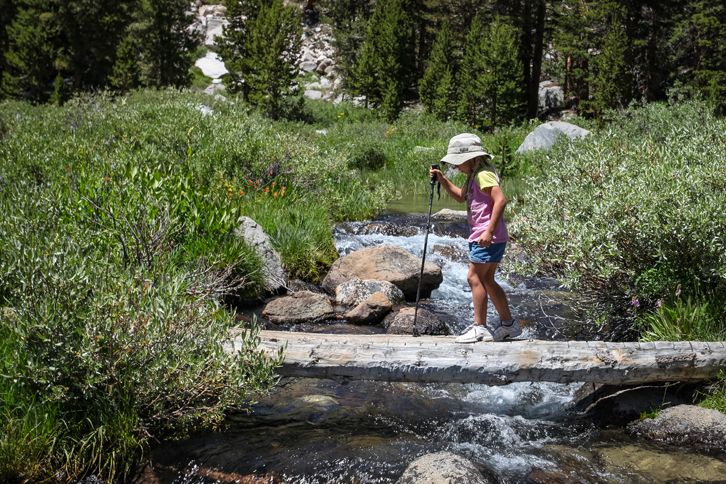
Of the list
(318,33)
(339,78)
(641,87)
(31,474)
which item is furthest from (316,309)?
(318,33)

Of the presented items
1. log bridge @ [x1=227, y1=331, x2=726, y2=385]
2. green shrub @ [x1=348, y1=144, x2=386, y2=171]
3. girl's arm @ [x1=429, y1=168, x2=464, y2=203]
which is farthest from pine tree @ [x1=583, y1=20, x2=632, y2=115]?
log bridge @ [x1=227, y1=331, x2=726, y2=385]

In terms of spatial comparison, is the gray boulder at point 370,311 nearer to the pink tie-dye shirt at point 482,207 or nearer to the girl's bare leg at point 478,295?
the girl's bare leg at point 478,295

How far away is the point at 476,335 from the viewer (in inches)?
248

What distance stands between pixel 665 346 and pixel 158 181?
18.3 ft

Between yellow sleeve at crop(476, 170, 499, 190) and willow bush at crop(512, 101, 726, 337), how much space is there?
3.54 feet

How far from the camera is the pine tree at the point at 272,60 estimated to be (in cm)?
3691

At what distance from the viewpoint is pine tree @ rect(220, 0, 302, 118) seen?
36.9 metres

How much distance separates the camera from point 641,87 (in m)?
34.9

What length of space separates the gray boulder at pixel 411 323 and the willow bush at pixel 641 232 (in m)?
1.71

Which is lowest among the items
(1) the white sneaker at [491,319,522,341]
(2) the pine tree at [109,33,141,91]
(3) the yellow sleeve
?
(1) the white sneaker at [491,319,522,341]

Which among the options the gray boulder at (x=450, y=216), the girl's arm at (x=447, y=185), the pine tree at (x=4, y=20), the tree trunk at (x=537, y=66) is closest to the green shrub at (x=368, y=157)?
the gray boulder at (x=450, y=216)

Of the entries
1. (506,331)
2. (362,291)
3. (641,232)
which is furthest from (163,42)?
(641,232)

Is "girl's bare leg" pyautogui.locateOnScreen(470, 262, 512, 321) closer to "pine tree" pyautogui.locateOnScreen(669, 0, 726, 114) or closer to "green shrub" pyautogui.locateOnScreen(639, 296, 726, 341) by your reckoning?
"green shrub" pyautogui.locateOnScreen(639, 296, 726, 341)

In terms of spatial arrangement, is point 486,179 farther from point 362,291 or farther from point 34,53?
point 34,53
